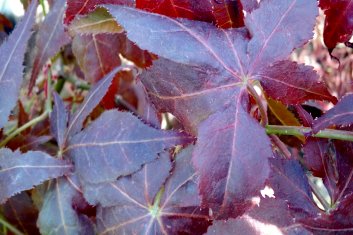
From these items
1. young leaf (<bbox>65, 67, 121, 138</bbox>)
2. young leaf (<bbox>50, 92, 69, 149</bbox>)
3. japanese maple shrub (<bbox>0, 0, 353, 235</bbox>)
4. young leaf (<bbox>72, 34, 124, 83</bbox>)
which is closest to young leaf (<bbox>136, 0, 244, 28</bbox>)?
japanese maple shrub (<bbox>0, 0, 353, 235</bbox>)

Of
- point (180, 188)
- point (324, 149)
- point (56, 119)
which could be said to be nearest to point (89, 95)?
point (56, 119)

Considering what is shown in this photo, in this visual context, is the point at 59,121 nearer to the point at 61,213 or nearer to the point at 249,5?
the point at 61,213

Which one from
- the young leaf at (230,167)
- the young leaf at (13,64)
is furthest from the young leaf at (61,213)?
the young leaf at (230,167)

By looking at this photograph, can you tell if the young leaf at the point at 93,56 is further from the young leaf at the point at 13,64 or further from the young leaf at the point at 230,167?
the young leaf at the point at 230,167

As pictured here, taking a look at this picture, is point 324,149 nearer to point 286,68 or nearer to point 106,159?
point 286,68

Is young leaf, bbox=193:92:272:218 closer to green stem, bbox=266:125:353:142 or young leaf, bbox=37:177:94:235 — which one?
green stem, bbox=266:125:353:142

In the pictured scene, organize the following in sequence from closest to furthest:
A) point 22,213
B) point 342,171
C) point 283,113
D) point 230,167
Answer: point 230,167
point 342,171
point 283,113
point 22,213

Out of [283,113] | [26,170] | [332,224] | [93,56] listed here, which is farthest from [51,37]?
[332,224]
